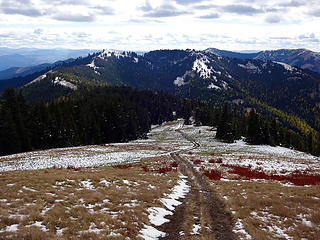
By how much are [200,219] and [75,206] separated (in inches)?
306

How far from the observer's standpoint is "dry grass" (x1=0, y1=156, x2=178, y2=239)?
1065cm

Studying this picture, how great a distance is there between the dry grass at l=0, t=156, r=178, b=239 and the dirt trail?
183 centimetres

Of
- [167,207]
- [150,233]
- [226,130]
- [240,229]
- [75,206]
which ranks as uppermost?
[75,206]

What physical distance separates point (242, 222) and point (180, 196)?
617 cm

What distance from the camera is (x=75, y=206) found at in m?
13.8

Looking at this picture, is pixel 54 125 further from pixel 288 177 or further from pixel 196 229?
pixel 196 229

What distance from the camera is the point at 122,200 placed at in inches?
633

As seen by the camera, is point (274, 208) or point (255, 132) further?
point (255, 132)

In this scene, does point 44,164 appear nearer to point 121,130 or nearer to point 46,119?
point 46,119

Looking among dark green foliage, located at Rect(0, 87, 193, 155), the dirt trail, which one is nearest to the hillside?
the dirt trail

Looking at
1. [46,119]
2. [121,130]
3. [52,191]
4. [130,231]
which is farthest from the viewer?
[121,130]

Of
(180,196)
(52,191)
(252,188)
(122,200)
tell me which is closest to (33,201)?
(52,191)

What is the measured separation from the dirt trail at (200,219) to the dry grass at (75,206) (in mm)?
1833

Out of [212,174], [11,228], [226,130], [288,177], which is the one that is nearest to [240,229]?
[11,228]
